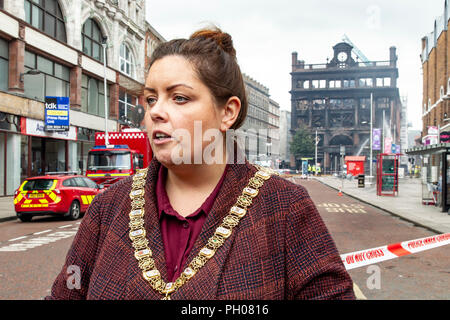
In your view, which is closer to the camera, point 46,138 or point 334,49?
point 46,138

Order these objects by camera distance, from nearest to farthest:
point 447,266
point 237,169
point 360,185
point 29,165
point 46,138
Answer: point 237,169
point 447,266
point 29,165
point 46,138
point 360,185

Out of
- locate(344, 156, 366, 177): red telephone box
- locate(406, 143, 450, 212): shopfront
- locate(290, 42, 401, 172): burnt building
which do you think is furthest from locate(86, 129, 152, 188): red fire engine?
locate(290, 42, 401, 172): burnt building

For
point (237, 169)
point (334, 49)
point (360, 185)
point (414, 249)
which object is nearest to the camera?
point (237, 169)

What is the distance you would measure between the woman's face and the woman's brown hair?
0.03 metres

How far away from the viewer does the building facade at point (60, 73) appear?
2344 cm

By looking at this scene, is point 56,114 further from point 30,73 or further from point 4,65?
point 4,65

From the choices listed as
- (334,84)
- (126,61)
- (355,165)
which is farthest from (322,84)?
(126,61)

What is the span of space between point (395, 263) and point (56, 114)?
73.6 feet

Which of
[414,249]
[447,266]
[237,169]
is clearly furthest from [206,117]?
[414,249]

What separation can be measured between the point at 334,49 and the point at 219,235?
9240cm

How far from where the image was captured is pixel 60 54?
2845 cm

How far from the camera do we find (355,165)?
167 ft

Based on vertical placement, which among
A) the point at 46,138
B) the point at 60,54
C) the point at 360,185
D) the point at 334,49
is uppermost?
the point at 334,49

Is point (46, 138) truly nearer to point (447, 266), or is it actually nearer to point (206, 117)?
point (447, 266)
